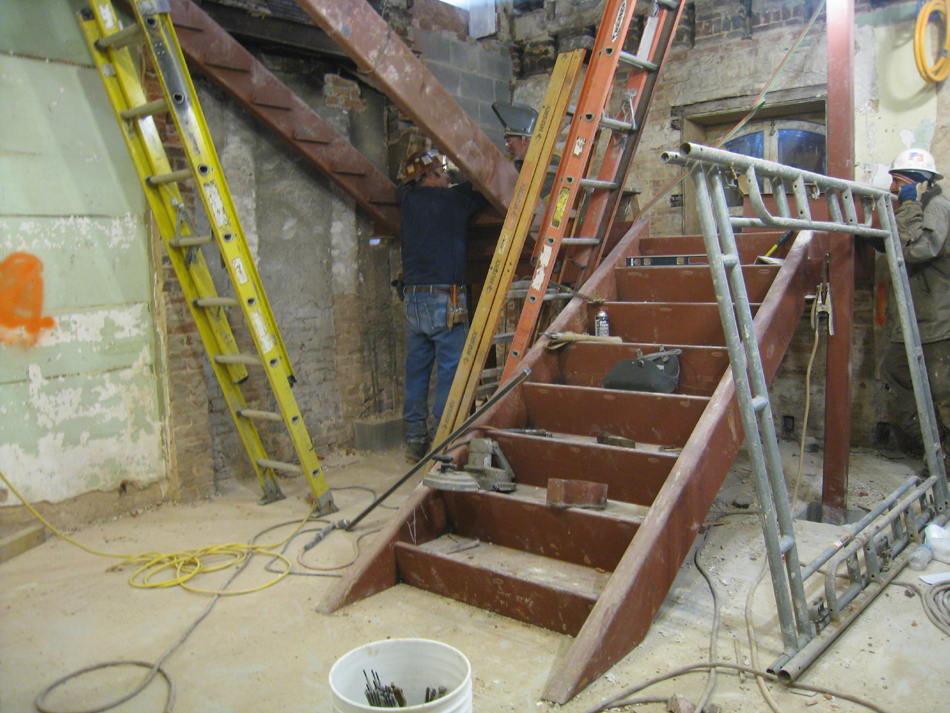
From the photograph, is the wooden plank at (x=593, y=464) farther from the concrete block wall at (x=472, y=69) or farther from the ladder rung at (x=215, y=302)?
the concrete block wall at (x=472, y=69)

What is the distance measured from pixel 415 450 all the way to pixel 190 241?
86.7 inches

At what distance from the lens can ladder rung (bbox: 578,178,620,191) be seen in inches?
162

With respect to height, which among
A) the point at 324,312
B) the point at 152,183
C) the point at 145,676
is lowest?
the point at 145,676

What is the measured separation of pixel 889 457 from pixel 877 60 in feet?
8.72

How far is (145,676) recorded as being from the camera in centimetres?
254

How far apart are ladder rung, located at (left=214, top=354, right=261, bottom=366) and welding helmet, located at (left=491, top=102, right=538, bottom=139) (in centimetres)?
239

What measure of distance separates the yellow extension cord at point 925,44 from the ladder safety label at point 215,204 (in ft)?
13.8

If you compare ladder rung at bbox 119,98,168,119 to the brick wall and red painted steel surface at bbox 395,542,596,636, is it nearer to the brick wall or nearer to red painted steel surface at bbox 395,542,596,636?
the brick wall

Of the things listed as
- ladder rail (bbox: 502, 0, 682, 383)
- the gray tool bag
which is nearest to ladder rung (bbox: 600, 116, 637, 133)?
ladder rail (bbox: 502, 0, 682, 383)

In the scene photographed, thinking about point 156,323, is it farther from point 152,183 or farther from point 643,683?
point 643,683

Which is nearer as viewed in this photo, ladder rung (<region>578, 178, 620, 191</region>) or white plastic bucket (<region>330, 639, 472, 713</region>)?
white plastic bucket (<region>330, 639, 472, 713</region>)

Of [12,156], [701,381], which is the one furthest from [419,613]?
[12,156]

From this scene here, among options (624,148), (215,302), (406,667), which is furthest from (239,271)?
(406,667)

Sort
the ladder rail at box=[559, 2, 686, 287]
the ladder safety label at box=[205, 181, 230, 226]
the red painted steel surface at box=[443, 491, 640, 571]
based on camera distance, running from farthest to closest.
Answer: the ladder rail at box=[559, 2, 686, 287]
the ladder safety label at box=[205, 181, 230, 226]
the red painted steel surface at box=[443, 491, 640, 571]
